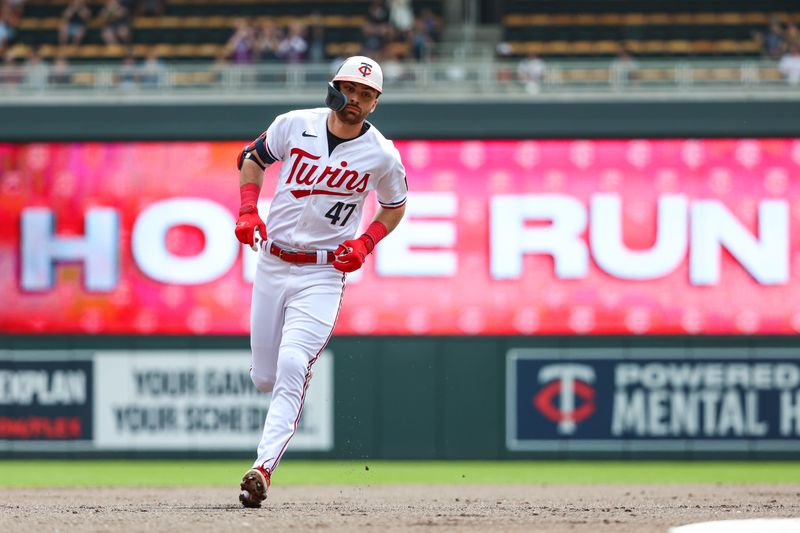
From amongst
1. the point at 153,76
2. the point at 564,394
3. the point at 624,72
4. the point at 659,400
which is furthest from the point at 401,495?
the point at 153,76

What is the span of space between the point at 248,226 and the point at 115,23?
35.0 ft

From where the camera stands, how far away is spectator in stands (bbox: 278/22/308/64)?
627 inches

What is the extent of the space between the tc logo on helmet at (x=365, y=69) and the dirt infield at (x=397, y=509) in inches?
87.0

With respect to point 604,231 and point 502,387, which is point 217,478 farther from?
point 604,231

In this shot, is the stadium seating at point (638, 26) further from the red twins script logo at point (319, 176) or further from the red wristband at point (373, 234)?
the red twins script logo at point (319, 176)

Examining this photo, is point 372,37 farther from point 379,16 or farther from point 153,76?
point 153,76

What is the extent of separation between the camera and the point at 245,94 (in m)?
14.7

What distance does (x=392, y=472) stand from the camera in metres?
13.3

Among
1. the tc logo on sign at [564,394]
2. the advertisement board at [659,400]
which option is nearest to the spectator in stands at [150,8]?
the advertisement board at [659,400]

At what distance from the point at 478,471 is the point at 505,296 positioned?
191 cm

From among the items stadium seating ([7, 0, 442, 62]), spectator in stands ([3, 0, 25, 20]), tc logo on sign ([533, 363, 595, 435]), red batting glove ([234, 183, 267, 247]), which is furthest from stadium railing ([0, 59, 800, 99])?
red batting glove ([234, 183, 267, 247])

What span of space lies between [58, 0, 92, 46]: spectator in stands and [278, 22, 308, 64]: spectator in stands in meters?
2.58

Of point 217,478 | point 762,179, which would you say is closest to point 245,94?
point 217,478

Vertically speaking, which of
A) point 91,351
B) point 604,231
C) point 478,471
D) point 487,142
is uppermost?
point 487,142
